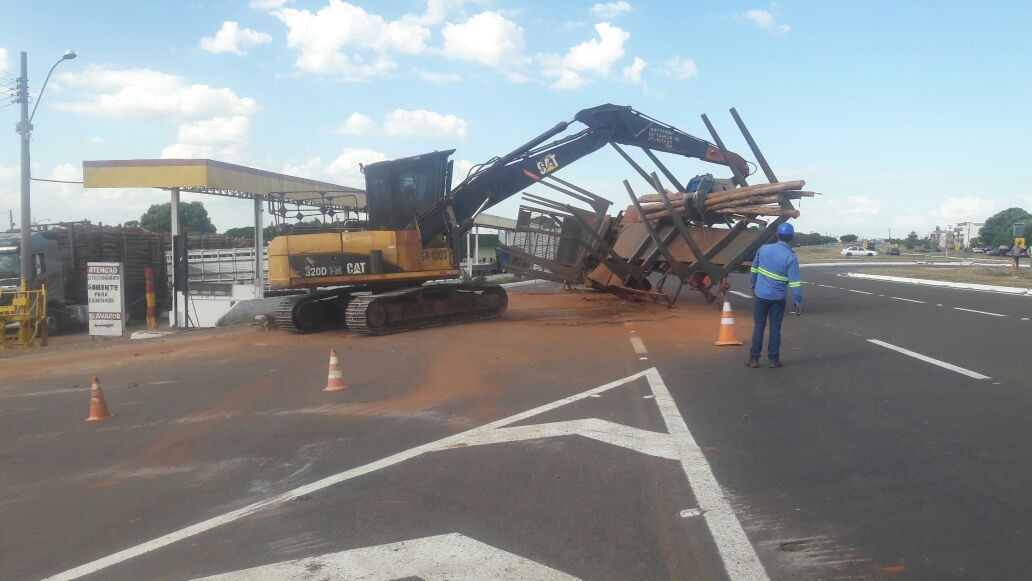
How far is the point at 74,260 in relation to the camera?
27.6 meters

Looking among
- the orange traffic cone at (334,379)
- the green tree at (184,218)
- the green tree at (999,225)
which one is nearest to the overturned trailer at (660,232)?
the orange traffic cone at (334,379)

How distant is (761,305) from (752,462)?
443 cm

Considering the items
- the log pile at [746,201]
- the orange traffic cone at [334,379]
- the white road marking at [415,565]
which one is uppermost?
the log pile at [746,201]

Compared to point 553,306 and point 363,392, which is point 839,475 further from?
point 553,306

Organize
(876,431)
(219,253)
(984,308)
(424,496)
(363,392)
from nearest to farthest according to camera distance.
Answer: (424,496) < (876,431) < (363,392) < (984,308) < (219,253)

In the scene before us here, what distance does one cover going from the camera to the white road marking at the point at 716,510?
13.2ft

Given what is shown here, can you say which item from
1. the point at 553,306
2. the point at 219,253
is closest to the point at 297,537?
the point at 553,306

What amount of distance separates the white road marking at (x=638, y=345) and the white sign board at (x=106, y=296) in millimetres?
12455

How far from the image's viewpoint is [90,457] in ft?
23.3

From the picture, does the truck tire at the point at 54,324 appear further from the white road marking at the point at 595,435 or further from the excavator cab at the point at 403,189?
the white road marking at the point at 595,435

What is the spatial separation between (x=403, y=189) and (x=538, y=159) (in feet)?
9.99

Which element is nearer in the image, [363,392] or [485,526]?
[485,526]

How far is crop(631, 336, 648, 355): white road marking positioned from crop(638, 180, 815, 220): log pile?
4788mm

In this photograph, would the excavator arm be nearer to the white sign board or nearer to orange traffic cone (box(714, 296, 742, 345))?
orange traffic cone (box(714, 296, 742, 345))
